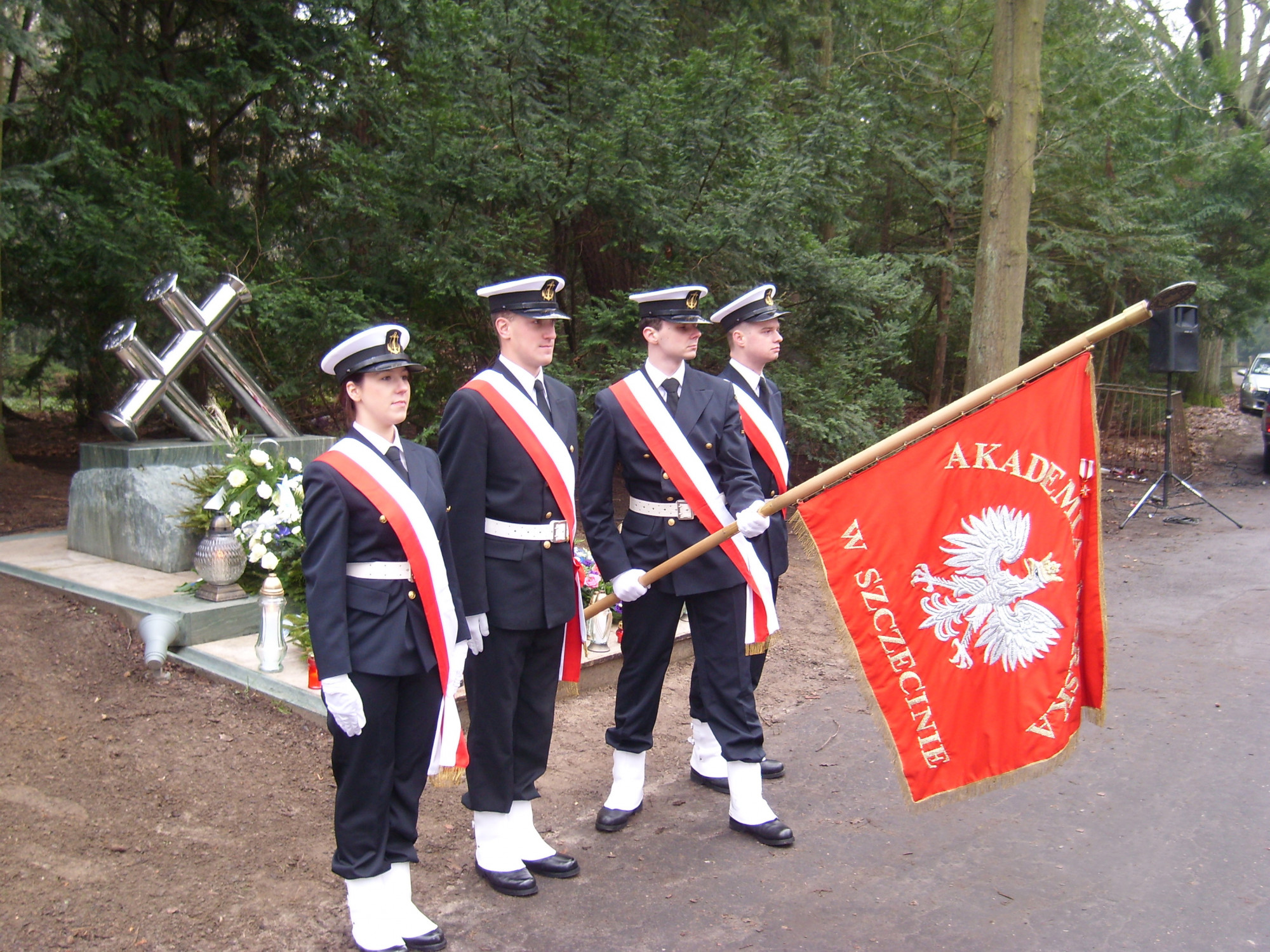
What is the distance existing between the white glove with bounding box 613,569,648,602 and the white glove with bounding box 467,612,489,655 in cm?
54

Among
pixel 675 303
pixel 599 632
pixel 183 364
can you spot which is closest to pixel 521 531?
pixel 675 303

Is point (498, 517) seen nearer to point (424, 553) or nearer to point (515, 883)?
point (424, 553)

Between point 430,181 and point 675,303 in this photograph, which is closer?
point 675,303

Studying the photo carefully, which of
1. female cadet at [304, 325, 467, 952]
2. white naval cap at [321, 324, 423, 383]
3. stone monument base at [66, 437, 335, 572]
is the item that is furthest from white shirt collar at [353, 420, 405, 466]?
stone monument base at [66, 437, 335, 572]

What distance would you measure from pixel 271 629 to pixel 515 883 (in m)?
2.16

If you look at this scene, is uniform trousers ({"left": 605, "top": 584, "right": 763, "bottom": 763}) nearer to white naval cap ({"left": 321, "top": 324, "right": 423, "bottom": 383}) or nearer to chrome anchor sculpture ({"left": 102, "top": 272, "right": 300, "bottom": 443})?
white naval cap ({"left": 321, "top": 324, "right": 423, "bottom": 383})

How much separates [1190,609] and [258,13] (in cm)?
857

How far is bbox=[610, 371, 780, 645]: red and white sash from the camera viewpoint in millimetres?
3986

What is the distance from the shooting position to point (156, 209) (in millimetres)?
7121

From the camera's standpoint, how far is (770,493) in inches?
181

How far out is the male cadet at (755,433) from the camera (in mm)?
4465

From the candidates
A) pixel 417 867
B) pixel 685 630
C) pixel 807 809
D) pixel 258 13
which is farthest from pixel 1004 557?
pixel 258 13

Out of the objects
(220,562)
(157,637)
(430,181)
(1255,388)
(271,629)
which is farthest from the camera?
(1255,388)

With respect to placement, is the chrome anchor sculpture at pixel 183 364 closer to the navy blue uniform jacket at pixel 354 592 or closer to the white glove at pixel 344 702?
the navy blue uniform jacket at pixel 354 592
